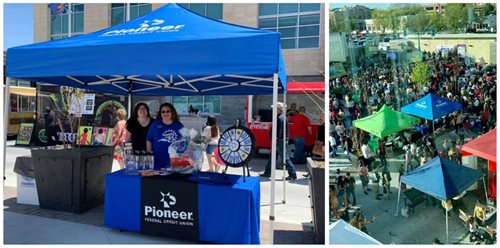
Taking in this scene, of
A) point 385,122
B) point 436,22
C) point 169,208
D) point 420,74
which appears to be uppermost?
point 436,22

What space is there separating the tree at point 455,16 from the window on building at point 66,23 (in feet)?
57.5

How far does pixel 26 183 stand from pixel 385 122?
4.22m

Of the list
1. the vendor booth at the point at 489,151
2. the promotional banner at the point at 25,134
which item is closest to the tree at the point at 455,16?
the vendor booth at the point at 489,151

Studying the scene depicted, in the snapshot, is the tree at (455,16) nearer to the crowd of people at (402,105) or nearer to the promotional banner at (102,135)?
the crowd of people at (402,105)

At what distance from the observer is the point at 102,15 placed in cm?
1736

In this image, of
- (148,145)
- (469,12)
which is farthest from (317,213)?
(469,12)

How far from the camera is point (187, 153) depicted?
3.62 meters

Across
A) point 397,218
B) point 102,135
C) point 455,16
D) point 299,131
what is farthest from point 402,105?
point 102,135

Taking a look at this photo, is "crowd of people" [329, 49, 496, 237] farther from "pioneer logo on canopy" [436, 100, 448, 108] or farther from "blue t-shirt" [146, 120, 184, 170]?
"blue t-shirt" [146, 120, 184, 170]

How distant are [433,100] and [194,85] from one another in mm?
3124

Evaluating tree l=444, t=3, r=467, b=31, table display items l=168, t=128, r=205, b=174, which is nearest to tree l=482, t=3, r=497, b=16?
tree l=444, t=3, r=467, b=31

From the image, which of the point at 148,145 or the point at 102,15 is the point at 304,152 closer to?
the point at 148,145

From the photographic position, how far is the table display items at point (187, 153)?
11.8 feet

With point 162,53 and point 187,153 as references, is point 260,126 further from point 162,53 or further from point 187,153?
point 162,53
